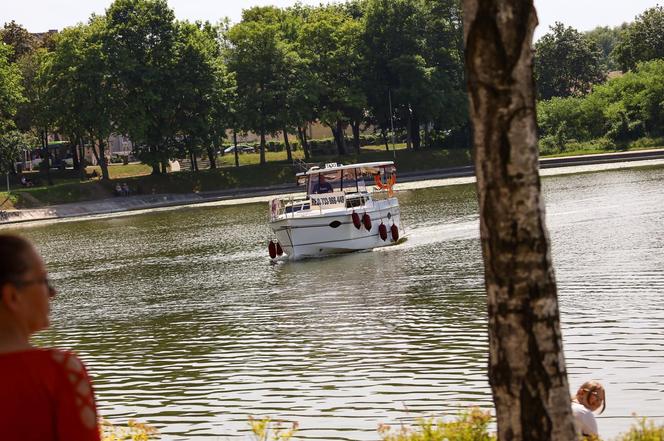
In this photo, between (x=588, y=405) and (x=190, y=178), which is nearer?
(x=588, y=405)

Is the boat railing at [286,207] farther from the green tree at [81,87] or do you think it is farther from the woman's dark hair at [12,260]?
the green tree at [81,87]

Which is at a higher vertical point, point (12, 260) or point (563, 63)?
point (563, 63)

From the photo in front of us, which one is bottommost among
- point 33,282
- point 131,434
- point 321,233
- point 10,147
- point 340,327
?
point 340,327

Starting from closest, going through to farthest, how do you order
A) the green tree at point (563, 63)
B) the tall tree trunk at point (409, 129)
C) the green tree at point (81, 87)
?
the green tree at point (81, 87)
the tall tree trunk at point (409, 129)
the green tree at point (563, 63)

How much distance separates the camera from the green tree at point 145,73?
95.2m

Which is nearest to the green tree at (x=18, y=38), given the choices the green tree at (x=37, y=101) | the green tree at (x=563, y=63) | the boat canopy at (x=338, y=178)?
the green tree at (x=37, y=101)

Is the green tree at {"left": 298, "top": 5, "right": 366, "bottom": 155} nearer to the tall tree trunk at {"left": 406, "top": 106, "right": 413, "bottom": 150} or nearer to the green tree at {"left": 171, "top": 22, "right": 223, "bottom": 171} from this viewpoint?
the tall tree trunk at {"left": 406, "top": 106, "right": 413, "bottom": 150}

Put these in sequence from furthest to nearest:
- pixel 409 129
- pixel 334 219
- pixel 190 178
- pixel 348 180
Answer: pixel 409 129, pixel 190 178, pixel 348 180, pixel 334 219

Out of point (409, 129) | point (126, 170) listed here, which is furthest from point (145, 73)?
point (409, 129)

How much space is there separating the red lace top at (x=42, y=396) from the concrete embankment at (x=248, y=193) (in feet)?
276

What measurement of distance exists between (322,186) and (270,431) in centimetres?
3116

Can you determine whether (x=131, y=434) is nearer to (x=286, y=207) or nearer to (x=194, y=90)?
(x=286, y=207)

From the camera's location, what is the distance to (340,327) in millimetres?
24688

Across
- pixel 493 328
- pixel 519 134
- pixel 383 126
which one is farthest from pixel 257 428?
pixel 383 126
